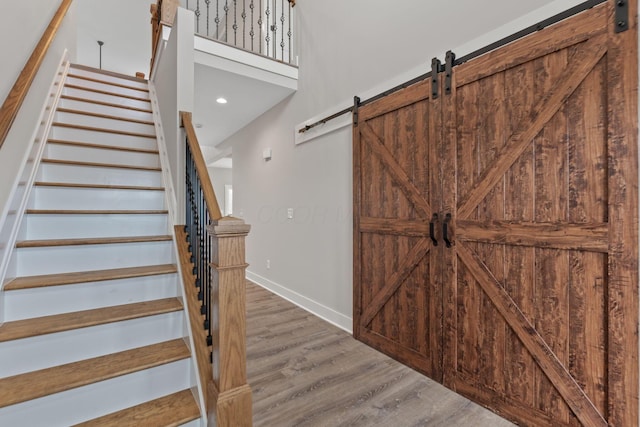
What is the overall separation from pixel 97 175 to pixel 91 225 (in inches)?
22.0

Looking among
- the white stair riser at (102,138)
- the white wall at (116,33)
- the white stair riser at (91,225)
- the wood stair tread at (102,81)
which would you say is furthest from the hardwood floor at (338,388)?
the white wall at (116,33)

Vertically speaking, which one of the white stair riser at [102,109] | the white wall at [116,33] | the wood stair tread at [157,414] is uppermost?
the white wall at [116,33]

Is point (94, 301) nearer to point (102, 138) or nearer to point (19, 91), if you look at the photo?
point (19, 91)

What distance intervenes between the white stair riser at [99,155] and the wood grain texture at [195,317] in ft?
3.60

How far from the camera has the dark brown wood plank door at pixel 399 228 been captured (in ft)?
6.76

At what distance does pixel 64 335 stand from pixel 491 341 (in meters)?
2.36

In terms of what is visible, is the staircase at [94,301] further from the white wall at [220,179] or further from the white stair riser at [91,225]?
the white wall at [220,179]

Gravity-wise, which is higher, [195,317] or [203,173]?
[203,173]

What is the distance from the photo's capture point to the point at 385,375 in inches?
82.6

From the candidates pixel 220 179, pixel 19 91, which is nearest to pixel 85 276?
pixel 19 91

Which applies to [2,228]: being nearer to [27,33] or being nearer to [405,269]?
[27,33]

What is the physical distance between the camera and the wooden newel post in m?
1.26

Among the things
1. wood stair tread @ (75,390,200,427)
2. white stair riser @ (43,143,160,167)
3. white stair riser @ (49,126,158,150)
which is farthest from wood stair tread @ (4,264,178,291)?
white stair riser @ (49,126,158,150)

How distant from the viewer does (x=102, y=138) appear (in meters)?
2.76
